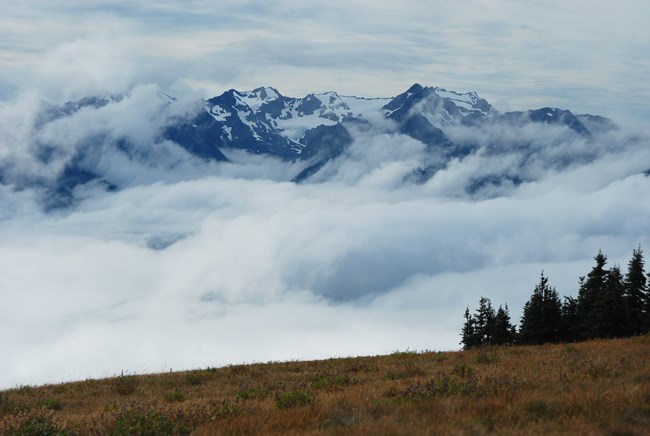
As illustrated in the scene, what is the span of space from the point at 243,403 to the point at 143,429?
307cm

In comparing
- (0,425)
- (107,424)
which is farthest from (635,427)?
(0,425)

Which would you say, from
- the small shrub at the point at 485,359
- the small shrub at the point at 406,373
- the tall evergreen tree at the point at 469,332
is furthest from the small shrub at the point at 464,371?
the tall evergreen tree at the point at 469,332

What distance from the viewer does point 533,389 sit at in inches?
437

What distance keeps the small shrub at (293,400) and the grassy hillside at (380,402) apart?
3cm

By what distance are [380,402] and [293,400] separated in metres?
1.89

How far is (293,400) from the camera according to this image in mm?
11352

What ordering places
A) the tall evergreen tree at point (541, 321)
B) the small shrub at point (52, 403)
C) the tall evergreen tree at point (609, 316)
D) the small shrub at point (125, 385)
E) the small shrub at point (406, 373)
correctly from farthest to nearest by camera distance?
the tall evergreen tree at point (541, 321) < the tall evergreen tree at point (609, 316) < the small shrub at point (125, 385) < the small shrub at point (406, 373) < the small shrub at point (52, 403)

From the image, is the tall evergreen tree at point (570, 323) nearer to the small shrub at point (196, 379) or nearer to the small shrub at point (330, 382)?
the small shrub at point (330, 382)

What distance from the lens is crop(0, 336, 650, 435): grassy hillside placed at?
865 cm

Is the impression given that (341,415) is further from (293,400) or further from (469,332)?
(469,332)

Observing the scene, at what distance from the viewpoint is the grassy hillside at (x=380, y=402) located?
865cm

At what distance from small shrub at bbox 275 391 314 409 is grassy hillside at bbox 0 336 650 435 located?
3 centimetres

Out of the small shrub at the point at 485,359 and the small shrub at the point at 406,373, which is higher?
the small shrub at the point at 485,359

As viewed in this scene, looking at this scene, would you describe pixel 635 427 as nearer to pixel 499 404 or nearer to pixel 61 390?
pixel 499 404
